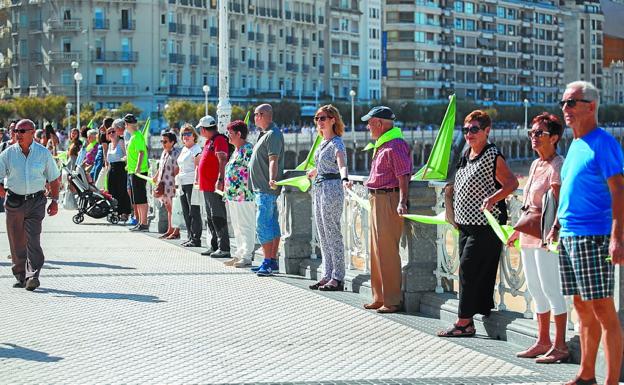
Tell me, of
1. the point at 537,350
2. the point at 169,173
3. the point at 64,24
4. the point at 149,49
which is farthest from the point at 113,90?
the point at 537,350

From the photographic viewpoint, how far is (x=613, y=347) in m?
8.04

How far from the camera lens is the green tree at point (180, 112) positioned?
9862 centimetres

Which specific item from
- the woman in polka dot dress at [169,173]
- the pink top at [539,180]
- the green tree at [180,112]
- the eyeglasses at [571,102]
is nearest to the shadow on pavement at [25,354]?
the pink top at [539,180]

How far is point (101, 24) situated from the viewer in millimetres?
106875

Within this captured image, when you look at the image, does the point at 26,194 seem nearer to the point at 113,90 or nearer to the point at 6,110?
the point at 6,110

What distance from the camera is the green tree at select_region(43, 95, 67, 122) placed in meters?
94.6

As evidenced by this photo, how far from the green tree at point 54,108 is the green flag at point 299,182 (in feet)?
266

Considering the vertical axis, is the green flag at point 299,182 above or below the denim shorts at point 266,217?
above

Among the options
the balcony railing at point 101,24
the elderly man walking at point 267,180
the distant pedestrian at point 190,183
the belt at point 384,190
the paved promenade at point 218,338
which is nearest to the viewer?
the paved promenade at point 218,338

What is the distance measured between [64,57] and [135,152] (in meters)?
84.0

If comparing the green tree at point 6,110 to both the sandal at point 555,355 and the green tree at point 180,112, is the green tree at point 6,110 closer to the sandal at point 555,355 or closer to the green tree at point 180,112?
the green tree at point 180,112

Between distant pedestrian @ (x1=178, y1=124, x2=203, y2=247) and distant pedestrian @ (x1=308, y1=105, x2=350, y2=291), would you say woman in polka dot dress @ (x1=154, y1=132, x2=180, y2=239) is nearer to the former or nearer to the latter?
distant pedestrian @ (x1=178, y1=124, x2=203, y2=247)

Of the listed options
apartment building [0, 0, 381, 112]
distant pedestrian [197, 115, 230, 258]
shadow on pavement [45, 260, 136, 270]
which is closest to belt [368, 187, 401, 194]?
shadow on pavement [45, 260, 136, 270]

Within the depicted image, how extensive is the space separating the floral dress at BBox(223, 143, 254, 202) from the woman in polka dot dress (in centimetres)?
480
